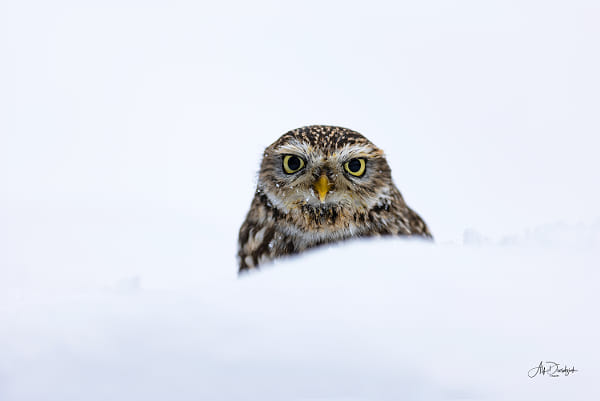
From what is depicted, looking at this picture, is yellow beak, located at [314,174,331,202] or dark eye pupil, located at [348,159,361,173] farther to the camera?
dark eye pupil, located at [348,159,361,173]

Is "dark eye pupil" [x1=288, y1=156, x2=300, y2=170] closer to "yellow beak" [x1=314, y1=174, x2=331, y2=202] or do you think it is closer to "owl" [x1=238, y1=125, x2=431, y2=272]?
"owl" [x1=238, y1=125, x2=431, y2=272]

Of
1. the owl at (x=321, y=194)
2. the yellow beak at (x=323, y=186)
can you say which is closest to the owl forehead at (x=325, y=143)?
the owl at (x=321, y=194)

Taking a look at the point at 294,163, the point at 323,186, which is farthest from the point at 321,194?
the point at 294,163

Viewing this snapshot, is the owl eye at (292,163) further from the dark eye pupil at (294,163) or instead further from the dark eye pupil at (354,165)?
the dark eye pupil at (354,165)

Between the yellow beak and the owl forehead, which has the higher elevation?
the owl forehead

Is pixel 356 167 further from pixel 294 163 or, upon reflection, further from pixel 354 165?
pixel 294 163

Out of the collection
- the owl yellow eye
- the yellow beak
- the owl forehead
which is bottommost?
the yellow beak

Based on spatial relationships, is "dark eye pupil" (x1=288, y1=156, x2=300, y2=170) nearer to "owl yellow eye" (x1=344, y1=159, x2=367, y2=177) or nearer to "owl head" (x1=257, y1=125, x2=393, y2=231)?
"owl head" (x1=257, y1=125, x2=393, y2=231)

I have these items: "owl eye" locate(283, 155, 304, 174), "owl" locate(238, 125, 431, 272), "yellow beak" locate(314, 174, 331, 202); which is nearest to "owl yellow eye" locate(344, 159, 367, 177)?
"owl" locate(238, 125, 431, 272)
